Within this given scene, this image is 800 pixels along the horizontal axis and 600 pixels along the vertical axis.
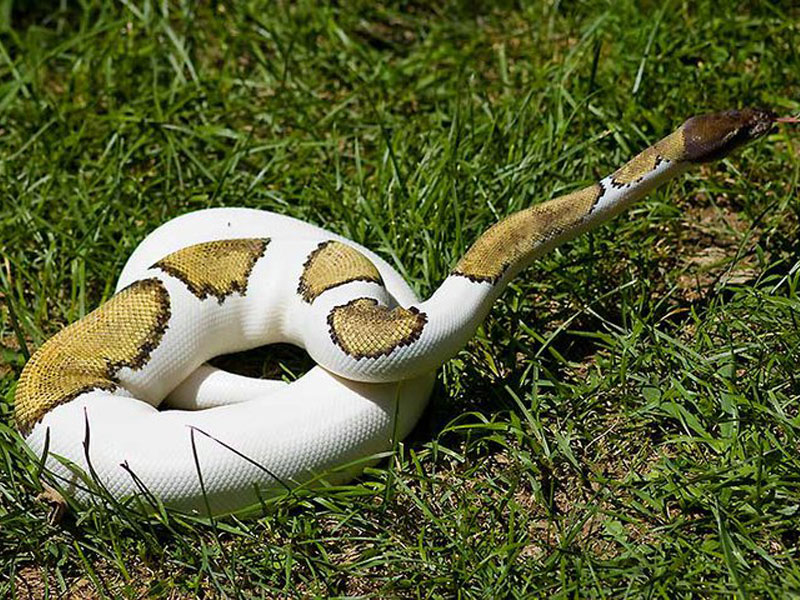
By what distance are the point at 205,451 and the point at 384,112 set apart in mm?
3034

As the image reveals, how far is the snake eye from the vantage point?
213 inches

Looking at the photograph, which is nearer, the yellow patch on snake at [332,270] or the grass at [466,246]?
the grass at [466,246]

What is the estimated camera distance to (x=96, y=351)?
5168 mm

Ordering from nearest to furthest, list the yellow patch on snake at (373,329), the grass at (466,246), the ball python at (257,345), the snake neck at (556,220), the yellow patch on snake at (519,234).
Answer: the grass at (466,246) → the ball python at (257,345) → the yellow patch on snake at (373,329) → the snake neck at (556,220) → the yellow patch on snake at (519,234)

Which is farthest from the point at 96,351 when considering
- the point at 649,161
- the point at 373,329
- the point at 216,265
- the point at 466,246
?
the point at 649,161

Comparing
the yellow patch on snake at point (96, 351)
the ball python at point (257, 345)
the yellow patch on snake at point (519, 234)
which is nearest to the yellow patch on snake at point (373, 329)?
the ball python at point (257, 345)

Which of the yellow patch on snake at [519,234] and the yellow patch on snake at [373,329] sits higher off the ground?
the yellow patch on snake at [373,329]

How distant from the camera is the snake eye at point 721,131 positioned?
540 cm

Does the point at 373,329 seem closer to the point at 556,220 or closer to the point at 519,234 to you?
the point at 519,234

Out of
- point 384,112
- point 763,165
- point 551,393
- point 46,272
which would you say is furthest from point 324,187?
point 763,165

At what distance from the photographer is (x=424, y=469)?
5.05m

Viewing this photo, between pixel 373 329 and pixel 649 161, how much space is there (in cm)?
152

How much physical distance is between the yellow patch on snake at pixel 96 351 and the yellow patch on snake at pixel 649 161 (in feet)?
6.88

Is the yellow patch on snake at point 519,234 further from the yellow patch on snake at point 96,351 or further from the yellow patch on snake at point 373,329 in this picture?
the yellow patch on snake at point 96,351
